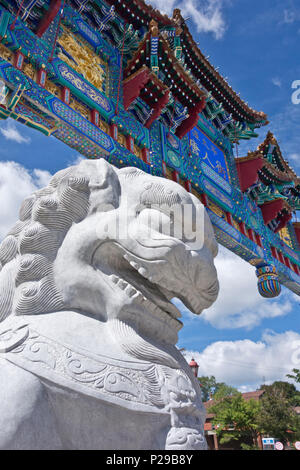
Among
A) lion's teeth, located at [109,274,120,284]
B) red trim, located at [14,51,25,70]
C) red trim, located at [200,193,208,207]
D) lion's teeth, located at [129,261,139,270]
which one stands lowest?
lion's teeth, located at [109,274,120,284]

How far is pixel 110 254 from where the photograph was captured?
1090 mm

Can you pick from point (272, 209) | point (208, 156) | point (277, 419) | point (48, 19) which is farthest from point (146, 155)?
point (277, 419)

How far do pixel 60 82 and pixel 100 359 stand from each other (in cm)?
371

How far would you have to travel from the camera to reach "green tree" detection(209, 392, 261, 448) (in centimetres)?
Answer: 1340

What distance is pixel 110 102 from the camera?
180 inches

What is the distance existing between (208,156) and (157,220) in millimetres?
6137

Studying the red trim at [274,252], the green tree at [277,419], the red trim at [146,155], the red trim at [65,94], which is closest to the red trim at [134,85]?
the red trim at [146,155]

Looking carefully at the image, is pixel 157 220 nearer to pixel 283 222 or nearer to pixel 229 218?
pixel 229 218

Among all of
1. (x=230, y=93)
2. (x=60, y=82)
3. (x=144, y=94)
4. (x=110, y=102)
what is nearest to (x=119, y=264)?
(x=60, y=82)

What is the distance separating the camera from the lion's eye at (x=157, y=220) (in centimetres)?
106

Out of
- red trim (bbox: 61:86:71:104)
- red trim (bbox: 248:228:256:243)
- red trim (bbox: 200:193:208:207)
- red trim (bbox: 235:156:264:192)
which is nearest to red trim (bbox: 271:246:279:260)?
red trim (bbox: 248:228:256:243)

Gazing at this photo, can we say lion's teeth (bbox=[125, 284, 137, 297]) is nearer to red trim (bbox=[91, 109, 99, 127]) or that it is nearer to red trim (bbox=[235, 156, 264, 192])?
red trim (bbox=[91, 109, 99, 127])

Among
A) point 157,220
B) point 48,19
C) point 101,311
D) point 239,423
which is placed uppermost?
point 48,19

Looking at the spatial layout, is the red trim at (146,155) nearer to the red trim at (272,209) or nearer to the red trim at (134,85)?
the red trim at (134,85)
